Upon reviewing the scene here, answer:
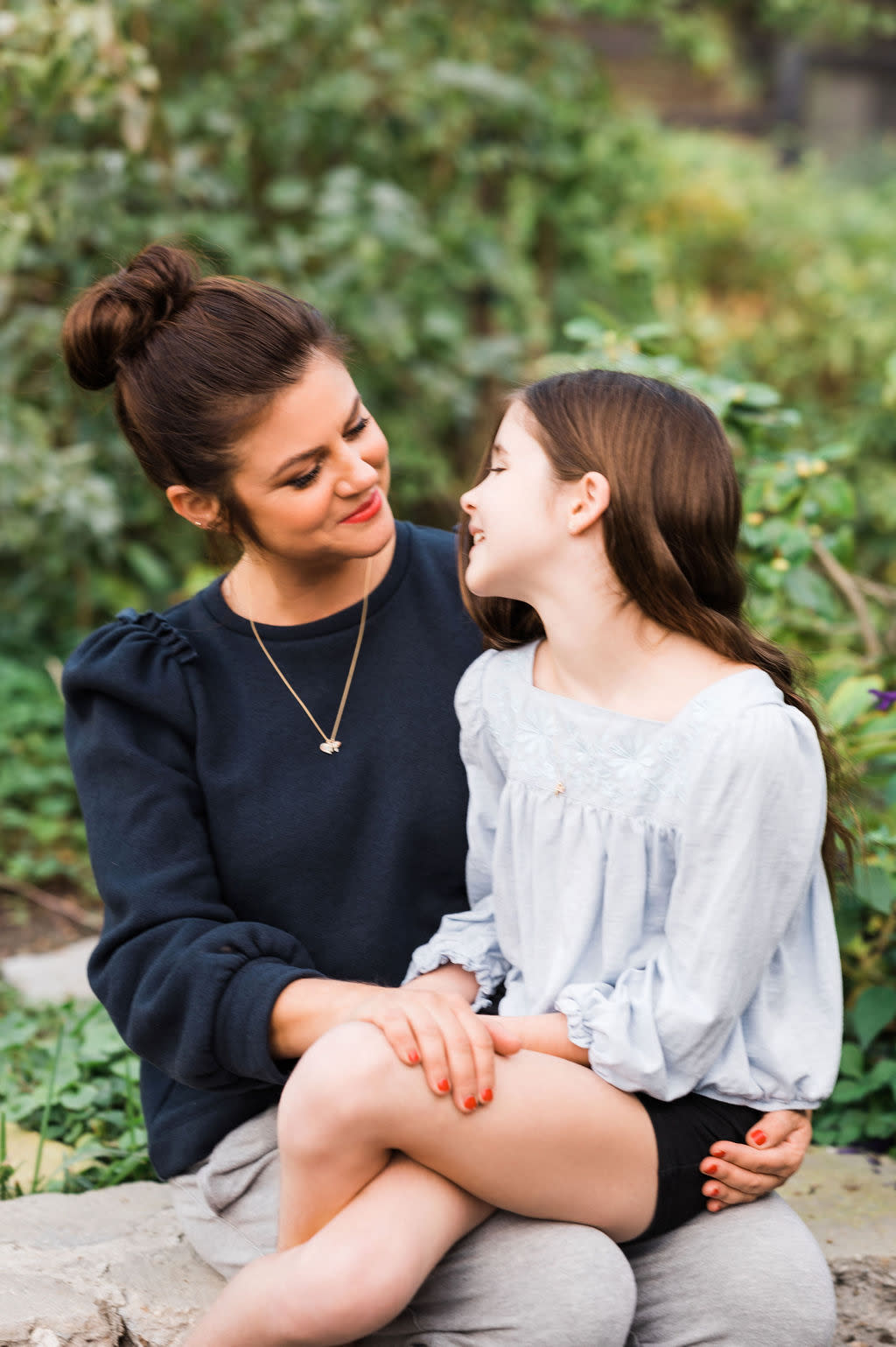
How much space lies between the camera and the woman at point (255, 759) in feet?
5.25

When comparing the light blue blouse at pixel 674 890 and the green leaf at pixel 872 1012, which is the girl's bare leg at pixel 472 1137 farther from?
the green leaf at pixel 872 1012

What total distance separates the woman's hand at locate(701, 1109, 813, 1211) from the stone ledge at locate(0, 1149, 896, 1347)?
0.16 meters

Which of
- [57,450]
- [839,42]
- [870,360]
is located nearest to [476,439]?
[57,450]

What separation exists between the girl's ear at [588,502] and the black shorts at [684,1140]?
2.21 feet

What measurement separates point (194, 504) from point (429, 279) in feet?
9.82

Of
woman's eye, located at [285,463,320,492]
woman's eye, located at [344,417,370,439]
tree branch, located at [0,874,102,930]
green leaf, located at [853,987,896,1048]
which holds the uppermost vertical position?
woman's eye, located at [344,417,370,439]

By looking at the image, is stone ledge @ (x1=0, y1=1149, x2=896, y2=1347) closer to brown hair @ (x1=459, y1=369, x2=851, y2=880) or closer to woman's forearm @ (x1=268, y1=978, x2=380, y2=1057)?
woman's forearm @ (x1=268, y1=978, x2=380, y2=1057)

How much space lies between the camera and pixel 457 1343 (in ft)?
4.94

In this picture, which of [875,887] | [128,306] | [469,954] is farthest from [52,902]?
[875,887]

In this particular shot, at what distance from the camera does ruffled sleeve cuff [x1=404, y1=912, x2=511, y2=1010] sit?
1.76 m

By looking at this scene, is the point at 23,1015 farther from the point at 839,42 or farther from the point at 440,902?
the point at 839,42

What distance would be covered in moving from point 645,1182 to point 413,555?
938mm

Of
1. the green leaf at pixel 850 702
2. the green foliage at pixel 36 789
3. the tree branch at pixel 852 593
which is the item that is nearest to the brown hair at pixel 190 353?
the green leaf at pixel 850 702

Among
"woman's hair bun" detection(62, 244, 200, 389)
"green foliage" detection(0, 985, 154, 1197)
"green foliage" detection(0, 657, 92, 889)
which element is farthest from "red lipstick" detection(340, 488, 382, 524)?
"green foliage" detection(0, 657, 92, 889)
